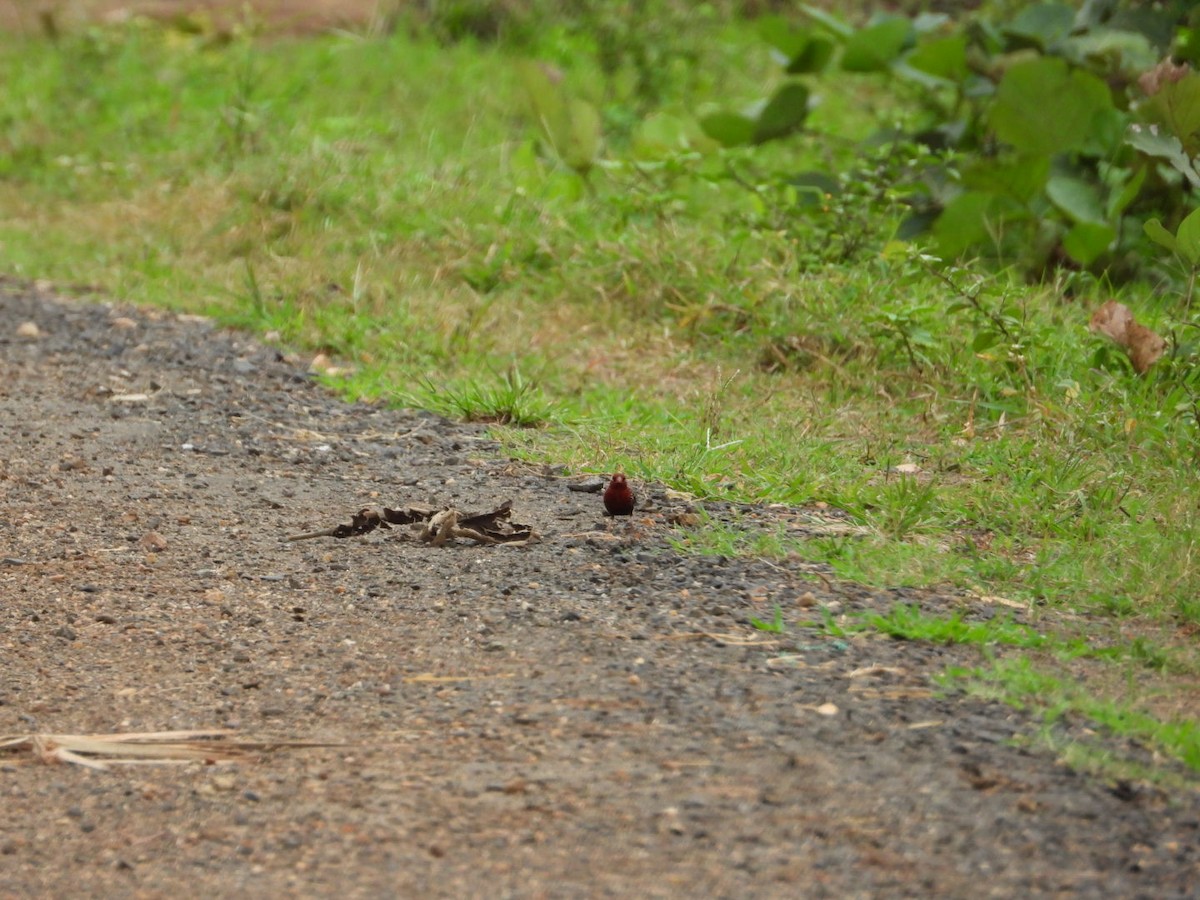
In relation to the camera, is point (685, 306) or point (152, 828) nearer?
point (152, 828)

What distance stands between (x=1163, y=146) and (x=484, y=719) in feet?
7.74

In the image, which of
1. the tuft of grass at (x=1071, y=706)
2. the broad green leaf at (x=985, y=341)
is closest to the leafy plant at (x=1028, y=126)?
the broad green leaf at (x=985, y=341)

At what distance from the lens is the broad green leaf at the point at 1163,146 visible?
346 cm

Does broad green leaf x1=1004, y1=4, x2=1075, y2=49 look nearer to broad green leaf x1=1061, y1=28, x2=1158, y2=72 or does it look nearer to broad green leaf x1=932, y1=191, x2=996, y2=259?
broad green leaf x1=1061, y1=28, x2=1158, y2=72

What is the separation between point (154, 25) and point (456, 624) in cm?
708

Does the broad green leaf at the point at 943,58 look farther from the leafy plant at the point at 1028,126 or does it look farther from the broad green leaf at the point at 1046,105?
the broad green leaf at the point at 1046,105

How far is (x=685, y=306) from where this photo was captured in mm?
4578

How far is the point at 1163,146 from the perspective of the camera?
3.53 meters

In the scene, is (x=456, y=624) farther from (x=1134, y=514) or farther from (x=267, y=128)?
(x=267, y=128)

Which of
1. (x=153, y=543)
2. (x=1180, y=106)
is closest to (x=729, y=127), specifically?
(x=1180, y=106)

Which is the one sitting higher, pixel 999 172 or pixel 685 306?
pixel 999 172

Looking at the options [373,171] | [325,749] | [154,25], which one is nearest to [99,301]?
[373,171]

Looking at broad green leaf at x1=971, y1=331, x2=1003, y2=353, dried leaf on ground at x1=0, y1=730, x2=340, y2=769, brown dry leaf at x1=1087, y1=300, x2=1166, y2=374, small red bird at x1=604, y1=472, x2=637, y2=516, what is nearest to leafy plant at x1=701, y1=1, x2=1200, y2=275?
brown dry leaf at x1=1087, y1=300, x2=1166, y2=374

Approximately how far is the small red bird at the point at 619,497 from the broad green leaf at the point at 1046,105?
225 centimetres
